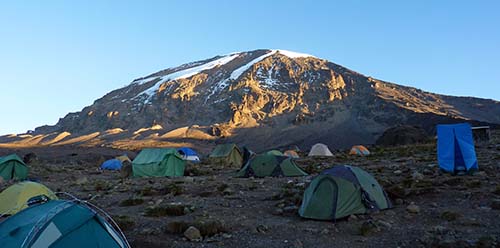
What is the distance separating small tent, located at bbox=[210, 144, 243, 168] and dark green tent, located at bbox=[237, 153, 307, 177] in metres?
14.8

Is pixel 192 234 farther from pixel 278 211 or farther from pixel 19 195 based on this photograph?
pixel 19 195

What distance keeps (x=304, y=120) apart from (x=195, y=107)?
112 feet

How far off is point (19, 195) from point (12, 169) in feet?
52.9

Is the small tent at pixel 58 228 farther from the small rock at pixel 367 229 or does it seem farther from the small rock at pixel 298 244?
the small rock at pixel 367 229

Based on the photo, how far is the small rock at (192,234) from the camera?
361 inches

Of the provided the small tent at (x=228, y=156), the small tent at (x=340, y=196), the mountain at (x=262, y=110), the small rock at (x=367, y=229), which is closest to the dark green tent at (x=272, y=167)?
the small tent at (x=340, y=196)

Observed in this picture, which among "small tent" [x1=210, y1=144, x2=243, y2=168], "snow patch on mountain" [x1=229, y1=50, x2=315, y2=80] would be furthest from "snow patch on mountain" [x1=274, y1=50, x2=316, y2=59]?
"small tent" [x1=210, y1=144, x2=243, y2=168]

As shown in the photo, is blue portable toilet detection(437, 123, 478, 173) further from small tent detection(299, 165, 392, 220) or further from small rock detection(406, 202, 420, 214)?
small tent detection(299, 165, 392, 220)

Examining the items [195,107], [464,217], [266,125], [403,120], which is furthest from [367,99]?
[464,217]

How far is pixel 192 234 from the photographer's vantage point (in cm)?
923

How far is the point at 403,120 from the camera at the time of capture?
96.8 meters

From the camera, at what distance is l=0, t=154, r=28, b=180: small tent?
2553cm

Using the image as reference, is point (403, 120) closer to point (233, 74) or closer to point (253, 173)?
point (233, 74)

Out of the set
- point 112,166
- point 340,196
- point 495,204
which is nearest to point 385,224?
point 340,196
